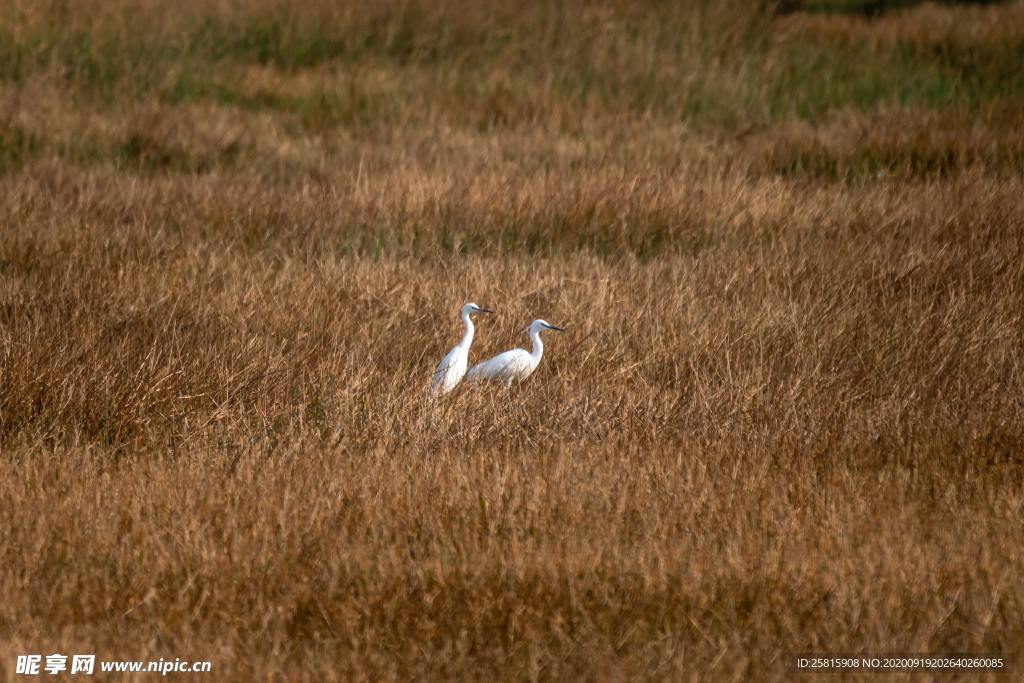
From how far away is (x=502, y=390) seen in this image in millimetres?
4770

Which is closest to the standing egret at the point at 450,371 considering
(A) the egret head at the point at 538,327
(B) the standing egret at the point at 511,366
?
(B) the standing egret at the point at 511,366

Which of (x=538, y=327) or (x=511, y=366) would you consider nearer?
(x=511, y=366)

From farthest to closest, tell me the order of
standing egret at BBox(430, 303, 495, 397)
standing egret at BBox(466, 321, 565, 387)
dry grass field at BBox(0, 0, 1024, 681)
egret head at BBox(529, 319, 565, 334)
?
egret head at BBox(529, 319, 565, 334)
standing egret at BBox(466, 321, 565, 387)
standing egret at BBox(430, 303, 495, 397)
dry grass field at BBox(0, 0, 1024, 681)

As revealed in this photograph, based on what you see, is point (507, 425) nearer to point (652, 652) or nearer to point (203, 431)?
point (203, 431)

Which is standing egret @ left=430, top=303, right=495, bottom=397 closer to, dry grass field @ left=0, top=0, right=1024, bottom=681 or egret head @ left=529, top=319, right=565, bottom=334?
dry grass field @ left=0, top=0, right=1024, bottom=681

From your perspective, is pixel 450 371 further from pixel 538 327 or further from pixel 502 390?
pixel 538 327

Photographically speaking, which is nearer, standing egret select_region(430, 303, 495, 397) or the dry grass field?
the dry grass field

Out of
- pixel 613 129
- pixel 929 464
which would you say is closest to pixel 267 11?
pixel 613 129

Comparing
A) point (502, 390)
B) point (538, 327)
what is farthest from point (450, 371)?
point (538, 327)

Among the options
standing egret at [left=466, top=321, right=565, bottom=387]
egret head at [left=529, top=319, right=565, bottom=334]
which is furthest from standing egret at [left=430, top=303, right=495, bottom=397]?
egret head at [left=529, top=319, right=565, bottom=334]

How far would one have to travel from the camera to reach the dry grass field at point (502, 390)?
306 cm

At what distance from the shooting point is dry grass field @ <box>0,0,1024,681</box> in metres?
3.06

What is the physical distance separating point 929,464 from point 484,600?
1.59 metres

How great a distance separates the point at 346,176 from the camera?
8906 mm
